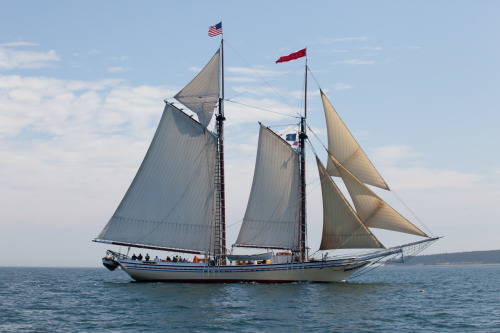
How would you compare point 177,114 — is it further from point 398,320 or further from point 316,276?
point 398,320

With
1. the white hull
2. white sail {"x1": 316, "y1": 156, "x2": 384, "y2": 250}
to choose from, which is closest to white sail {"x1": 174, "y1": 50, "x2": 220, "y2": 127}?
white sail {"x1": 316, "y1": 156, "x2": 384, "y2": 250}

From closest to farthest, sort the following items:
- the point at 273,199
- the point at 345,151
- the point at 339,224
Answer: the point at 345,151, the point at 339,224, the point at 273,199

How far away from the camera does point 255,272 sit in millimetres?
58031

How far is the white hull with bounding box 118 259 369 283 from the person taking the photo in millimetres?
57938

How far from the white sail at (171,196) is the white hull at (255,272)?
2.54 metres

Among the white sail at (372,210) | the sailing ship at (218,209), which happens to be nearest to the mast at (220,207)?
the sailing ship at (218,209)

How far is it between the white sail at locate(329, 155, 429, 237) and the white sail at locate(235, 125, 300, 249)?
673cm

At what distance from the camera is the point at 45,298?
5059cm

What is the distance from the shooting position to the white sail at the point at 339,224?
5578 centimetres

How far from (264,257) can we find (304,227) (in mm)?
5727

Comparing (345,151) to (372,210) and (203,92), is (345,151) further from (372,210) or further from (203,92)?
(203,92)

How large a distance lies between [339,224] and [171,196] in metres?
17.9

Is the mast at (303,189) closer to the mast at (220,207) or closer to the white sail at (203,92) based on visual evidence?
the mast at (220,207)

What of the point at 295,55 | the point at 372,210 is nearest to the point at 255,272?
the point at 372,210
